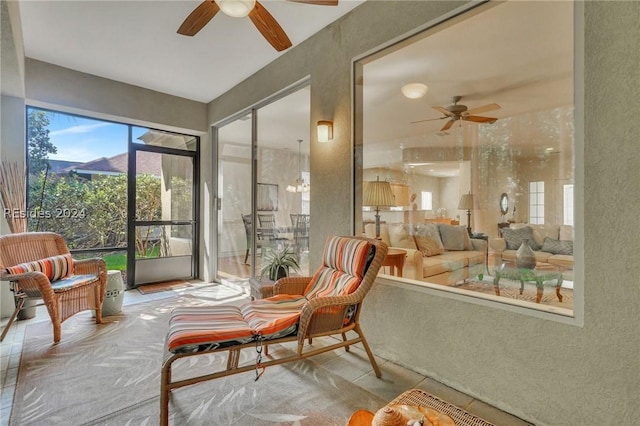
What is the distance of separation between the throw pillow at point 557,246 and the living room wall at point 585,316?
88mm

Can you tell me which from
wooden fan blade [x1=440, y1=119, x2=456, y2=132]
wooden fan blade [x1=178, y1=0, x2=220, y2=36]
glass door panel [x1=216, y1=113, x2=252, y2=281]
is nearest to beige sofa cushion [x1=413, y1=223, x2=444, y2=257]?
wooden fan blade [x1=440, y1=119, x2=456, y2=132]

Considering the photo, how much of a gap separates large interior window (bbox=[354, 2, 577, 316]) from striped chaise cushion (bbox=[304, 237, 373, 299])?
0.38m

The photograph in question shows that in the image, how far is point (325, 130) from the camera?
289 centimetres

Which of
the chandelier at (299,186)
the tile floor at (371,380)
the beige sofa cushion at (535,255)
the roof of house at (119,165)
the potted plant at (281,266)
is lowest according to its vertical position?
the tile floor at (371,380)

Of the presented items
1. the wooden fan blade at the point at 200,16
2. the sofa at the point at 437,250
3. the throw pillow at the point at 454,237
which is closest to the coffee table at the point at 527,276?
the sofa at the point at 437,250

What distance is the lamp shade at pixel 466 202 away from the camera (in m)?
2.29

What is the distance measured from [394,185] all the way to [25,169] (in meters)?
4.20

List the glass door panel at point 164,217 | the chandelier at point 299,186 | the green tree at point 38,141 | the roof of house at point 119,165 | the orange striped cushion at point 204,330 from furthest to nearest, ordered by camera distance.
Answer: the glass door panel at point 164,217 < the roof of house at point 119,165 < the green tree at point 38,141 < the chandelier at point 299,186 < the orange striped cushion at point 204,330

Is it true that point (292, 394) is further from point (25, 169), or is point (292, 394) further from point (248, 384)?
point (25, 169)

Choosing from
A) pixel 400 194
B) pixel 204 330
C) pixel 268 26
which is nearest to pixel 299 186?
pixel 400 194

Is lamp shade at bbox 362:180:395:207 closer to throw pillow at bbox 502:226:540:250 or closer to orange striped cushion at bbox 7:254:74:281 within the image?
throw pillow at bbox 502:226:540:250

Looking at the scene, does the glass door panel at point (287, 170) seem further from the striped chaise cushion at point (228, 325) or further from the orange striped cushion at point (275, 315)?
the striped chaise cushion at point (228, 325)

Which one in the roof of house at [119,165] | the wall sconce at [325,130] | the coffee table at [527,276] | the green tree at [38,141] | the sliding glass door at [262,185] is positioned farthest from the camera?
the roof of house at [119,165]

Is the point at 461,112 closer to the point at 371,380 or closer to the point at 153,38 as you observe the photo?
the point at 371,380
